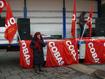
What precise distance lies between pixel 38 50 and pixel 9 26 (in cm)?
161

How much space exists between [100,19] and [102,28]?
2.23ft

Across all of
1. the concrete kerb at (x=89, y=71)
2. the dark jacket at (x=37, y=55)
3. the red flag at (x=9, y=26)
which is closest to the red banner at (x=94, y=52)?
the concrete kerb at (x=89, y=71)

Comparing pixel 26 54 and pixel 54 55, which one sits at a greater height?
pixel 26 54

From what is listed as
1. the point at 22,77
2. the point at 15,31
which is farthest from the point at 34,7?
the point at 22,77

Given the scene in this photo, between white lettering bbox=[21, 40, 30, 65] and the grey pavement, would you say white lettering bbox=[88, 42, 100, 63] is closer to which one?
the grey pavement

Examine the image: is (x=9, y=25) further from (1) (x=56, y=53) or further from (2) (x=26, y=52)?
(1) (x=56, y=53)

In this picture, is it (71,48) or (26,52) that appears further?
(71,48)

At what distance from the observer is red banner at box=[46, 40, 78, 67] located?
16.1 m

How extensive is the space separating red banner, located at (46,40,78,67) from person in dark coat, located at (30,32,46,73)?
1.02 metres

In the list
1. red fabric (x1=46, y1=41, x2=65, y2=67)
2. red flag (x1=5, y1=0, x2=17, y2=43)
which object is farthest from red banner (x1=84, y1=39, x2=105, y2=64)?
red flag (x1=5, y1=0, x2=17, y2=43)

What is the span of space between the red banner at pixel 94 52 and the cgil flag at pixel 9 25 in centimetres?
309

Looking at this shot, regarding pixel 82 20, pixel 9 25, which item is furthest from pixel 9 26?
pixel 82 20

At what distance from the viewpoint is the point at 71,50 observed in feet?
53.8

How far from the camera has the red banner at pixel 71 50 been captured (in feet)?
53.6
